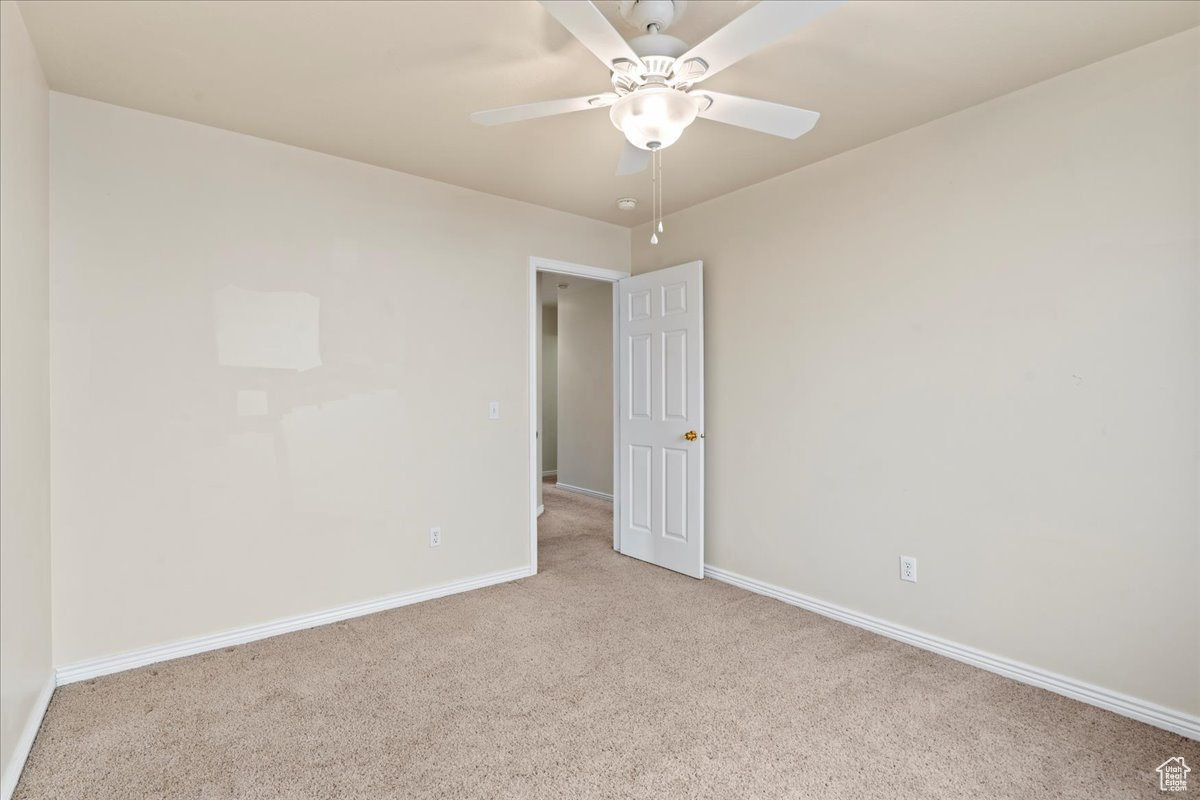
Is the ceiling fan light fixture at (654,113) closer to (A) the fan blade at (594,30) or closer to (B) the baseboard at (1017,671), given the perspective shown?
(A) the fan blade at (594,30)

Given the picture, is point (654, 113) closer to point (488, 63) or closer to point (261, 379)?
point (488, 63)

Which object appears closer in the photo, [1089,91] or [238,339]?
[1089,91]

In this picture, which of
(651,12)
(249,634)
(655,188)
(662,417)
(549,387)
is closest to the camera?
(651,12)

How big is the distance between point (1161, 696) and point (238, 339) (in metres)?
3.99

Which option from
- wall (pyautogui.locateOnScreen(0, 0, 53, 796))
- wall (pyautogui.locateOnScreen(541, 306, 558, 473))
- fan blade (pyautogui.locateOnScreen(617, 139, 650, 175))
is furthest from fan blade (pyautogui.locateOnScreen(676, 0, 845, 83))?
wall (pyautogui.locateOnScreen(541, 306, 558, 473))

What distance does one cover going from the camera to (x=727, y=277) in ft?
11.8

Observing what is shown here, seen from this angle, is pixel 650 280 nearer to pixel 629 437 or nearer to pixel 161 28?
pixel 629 437

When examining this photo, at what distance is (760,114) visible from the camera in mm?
1925

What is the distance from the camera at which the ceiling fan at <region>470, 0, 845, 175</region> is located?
1.49 metres

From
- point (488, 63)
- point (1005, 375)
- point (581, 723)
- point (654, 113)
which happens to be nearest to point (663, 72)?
point (654, 113)

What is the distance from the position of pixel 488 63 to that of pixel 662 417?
2.38 m

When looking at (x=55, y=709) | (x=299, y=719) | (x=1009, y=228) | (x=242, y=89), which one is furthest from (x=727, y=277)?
(x=55, y=709)

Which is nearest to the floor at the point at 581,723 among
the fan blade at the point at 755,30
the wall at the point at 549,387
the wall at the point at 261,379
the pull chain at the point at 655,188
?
the wall at the point at 261,379

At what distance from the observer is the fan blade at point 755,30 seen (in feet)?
4.49
